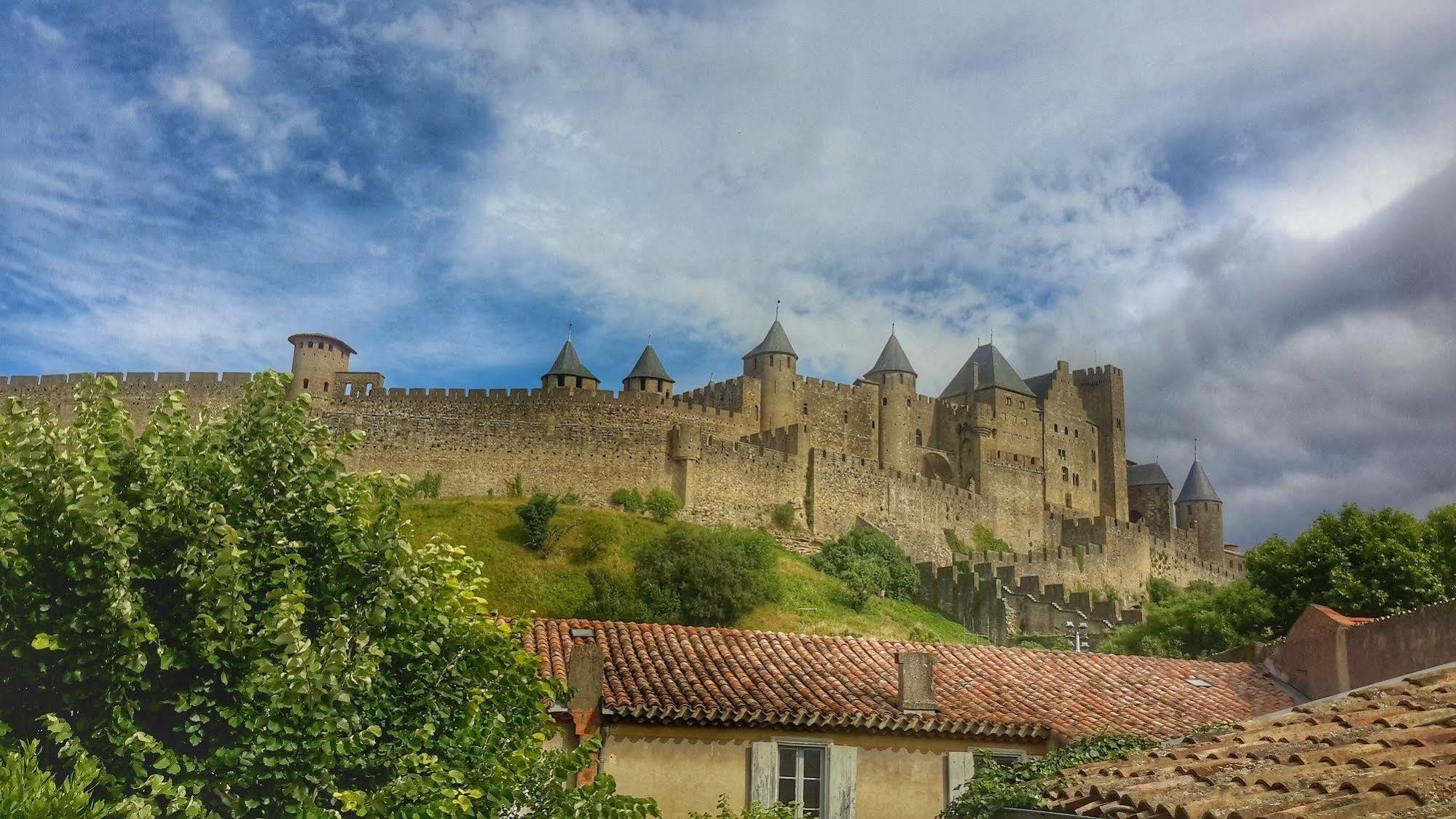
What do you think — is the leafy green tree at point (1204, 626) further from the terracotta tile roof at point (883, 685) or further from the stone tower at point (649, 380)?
the stone tower at point (649, 380)

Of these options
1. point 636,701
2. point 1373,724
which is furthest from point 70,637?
point 1373,724

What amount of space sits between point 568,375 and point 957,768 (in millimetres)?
42448

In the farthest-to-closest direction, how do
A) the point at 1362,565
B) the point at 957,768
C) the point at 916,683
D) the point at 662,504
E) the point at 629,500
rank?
the point at 629,500, the point at 662,504, the point at 1362,565, the point at 916,683, the point at 957,768

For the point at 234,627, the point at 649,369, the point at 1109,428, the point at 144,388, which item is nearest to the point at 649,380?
the point at 649,369

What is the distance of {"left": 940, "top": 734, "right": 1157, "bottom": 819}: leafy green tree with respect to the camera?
13906 mm

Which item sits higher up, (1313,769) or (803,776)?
(1313,769)

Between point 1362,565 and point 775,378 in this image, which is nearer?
point 1362,565

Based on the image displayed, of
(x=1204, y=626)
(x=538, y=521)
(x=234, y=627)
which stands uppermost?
(x=538, y=521)

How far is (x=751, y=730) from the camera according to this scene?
18.6 metres

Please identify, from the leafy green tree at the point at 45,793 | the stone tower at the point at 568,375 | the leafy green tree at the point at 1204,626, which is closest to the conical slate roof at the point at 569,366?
the stone tower at the point at 568,375

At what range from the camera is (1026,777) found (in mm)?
16031

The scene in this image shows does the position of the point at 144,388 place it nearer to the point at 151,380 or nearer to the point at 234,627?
the point at 151,380

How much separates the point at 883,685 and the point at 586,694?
213 inches

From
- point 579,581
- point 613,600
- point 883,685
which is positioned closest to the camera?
point 883,685
